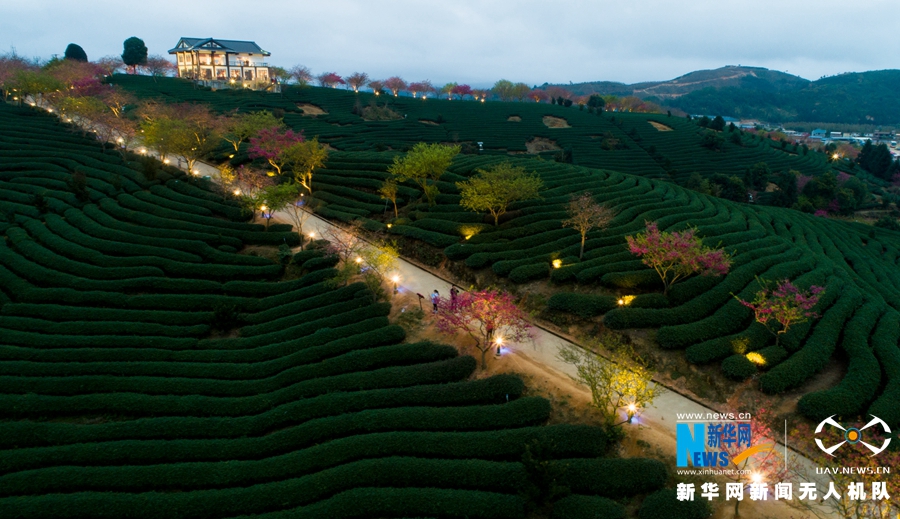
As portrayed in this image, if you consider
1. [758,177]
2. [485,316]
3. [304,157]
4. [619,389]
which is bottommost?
[619,389]

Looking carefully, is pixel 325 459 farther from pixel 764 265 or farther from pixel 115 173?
pixel 115 173

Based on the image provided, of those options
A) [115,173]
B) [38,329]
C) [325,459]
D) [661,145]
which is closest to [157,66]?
[115,173]

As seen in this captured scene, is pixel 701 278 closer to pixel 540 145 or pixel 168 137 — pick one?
pixel 168 137

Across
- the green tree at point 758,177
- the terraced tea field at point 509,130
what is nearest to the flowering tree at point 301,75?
the terraced tea field at point 509,130

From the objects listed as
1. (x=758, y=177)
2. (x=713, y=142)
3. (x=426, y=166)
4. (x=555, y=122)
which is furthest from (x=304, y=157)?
(x=713, y=142)

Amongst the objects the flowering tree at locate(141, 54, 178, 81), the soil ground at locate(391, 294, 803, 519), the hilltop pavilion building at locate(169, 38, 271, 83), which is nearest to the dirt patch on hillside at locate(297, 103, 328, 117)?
the hilltop pavilion building at locate(169, 38, 271, 83)

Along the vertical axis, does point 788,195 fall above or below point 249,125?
below

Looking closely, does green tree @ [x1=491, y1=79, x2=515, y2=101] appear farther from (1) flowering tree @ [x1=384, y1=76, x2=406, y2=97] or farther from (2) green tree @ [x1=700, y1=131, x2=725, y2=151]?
(2) green tree @ [x1=700, y1=131, x2=725, y2=151]
